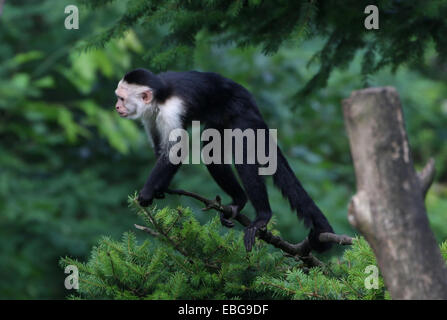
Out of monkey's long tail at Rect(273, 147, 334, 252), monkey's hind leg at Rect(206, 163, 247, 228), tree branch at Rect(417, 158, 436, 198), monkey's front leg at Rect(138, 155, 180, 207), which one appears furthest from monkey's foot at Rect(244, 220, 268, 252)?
tree branch at Rect(417, 158, 436, 198)

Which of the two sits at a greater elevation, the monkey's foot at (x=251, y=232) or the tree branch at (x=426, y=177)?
the tree branch at (x=426, y=177)

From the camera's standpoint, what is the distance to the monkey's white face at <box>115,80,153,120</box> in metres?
3.28

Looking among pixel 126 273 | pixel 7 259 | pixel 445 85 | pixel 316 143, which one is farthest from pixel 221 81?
pixel 445 85

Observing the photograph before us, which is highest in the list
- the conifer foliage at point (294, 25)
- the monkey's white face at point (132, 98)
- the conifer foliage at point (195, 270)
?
the conifer foliage at point (294, 25)

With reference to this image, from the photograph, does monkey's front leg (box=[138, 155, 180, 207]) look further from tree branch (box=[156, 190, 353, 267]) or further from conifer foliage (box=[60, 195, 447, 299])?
conifer foliage (box=[60, 195, 447, 299])

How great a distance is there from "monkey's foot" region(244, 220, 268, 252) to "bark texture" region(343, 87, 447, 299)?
3.35 feet

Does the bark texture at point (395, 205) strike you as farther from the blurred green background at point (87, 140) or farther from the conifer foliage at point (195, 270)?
the blurred green background at point (87, 140)

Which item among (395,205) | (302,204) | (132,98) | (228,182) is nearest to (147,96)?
(132,98)

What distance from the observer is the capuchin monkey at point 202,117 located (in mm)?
3230

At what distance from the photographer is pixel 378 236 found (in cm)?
211

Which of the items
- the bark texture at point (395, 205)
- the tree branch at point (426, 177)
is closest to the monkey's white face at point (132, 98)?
the bark texture at point (395, 205)

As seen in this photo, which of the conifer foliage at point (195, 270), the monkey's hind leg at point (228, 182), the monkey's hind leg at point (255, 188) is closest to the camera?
the conifer foliage at point (195, 270)

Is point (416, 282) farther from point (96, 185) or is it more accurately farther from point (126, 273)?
point (96, 185)

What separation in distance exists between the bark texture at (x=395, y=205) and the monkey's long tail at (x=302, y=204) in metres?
1.05
